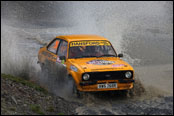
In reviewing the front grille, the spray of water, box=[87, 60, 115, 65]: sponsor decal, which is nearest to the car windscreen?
box=[87, 60, 115, 65]: sponsor decal

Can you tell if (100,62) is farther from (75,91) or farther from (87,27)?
(87,27)

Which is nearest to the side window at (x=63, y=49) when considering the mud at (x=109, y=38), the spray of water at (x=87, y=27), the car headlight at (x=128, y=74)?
the mud at (x=109, y=38)

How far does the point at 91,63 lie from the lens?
9344mm

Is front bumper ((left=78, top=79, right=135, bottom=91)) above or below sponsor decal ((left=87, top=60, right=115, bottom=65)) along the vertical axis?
below

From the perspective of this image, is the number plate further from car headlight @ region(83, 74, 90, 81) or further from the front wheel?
the front wheel

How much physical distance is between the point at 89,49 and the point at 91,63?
0.91 m

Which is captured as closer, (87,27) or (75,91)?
(75,91)

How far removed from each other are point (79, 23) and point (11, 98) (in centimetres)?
1993

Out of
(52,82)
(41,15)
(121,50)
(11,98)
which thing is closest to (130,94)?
(52,82)

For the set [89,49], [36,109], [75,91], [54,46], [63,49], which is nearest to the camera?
[36,109]

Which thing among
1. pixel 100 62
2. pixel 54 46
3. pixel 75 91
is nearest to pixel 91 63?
pixel 100 62

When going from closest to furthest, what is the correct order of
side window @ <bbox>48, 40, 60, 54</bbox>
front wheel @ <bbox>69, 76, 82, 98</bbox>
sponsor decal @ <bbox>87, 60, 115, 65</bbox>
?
front wheel @ <bbox>69, 76, 82, 98</bbox> → sponsor decal @ <bbox>87, 60, 115, 65</bbox> → side window @ <bbox>48, 40, 60, 54</bbox>

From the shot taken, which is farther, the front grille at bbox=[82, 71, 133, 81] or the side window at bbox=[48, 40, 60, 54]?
the side window at bbox=[48, 40, 60, 54]

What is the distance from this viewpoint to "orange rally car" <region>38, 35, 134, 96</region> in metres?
8.92
